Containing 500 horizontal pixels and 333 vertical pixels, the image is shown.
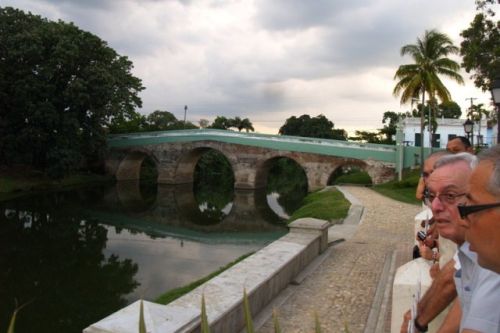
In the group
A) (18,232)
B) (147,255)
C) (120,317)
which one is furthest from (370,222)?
(18,232)

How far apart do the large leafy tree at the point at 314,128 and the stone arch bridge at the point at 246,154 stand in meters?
15.7

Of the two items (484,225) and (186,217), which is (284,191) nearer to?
(186,217)

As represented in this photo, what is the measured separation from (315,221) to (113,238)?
6456 millimetres

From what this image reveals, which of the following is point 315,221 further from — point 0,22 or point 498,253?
point 0,22

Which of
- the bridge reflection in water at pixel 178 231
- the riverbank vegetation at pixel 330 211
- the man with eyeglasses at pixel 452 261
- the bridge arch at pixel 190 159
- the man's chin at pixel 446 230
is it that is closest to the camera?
the man with eyeglasses at pixel 452 261

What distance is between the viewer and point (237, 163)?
24109 mm

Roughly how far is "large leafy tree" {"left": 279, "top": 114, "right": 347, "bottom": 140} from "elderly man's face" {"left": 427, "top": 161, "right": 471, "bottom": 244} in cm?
3833

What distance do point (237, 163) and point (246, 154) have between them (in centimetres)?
72

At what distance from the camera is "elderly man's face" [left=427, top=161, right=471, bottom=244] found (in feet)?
5.46

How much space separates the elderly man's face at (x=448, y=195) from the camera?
166 centimetres

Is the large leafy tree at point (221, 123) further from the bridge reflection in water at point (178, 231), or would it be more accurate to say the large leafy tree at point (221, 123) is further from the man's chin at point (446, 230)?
the man's chin at point (446, 230)

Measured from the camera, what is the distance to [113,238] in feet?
36.6

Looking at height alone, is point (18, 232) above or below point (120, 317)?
below

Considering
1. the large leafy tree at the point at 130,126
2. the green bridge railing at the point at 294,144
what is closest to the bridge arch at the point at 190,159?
the green bridge railing at the point at 294,144
